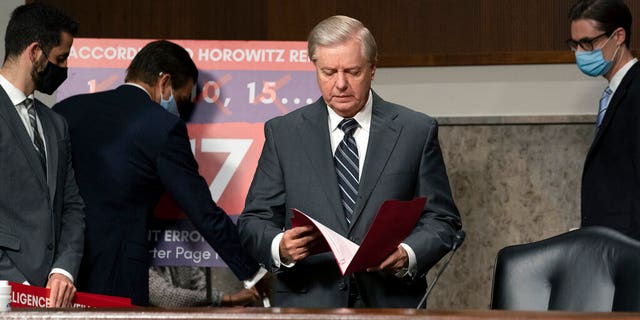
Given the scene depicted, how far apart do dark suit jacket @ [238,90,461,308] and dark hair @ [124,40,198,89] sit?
43.5 inches

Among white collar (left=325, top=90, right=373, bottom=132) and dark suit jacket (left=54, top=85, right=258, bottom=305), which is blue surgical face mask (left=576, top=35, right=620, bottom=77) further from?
dark suit jacket (left=54, top=85, right=258, bottom=305)

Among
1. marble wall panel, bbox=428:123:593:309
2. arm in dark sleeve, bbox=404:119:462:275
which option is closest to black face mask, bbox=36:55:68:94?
arm in dark sleeve, bbox=404:119:462:275

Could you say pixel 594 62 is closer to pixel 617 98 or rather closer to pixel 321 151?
pixel 617 98

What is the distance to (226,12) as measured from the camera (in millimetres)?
5590

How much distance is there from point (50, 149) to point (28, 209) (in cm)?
24

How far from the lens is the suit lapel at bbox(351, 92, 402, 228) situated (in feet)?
10.7

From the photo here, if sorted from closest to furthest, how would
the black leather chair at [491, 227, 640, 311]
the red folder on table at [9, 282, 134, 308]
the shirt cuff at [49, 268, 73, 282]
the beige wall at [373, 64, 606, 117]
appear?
the black leather chair at [491, 227, 640, 311]
the red folder on table at [9, 282, 134, 308]
the shirt cuff at [49, 268, 73, 282]
the beige wall at [373, 64, 606, 117]

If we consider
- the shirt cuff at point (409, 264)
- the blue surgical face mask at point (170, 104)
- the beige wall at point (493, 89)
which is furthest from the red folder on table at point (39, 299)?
the beige wall at point (493, 89)

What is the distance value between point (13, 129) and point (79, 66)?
3.50ft

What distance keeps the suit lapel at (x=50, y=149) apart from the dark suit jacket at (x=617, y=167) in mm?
2098

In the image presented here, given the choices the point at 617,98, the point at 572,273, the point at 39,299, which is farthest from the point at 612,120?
the point at 39,299

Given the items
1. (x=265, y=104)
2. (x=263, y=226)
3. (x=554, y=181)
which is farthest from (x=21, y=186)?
(x=554, y=181)

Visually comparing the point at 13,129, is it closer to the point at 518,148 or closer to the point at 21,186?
the point at 21,186

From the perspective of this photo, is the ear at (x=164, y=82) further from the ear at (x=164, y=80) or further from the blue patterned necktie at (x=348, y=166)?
the blue patterned necktie at (x=348, y=166)
